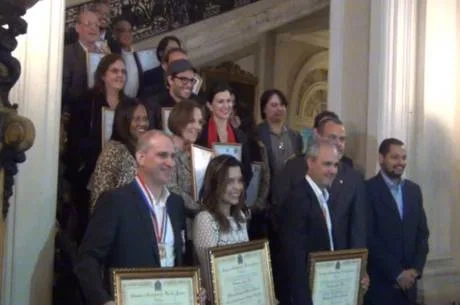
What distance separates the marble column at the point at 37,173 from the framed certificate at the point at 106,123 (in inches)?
20.2

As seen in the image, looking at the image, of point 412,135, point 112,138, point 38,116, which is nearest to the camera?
point 38,116

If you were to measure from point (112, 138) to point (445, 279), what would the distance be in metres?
3.21

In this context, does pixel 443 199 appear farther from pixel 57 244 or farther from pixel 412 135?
pixel 57 244

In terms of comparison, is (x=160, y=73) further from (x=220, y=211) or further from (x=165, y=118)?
(x=220, y=211)

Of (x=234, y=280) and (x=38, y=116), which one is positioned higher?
(x=38, y=116)

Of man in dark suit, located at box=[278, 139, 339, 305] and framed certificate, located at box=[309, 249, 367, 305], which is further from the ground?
man in dark suit, located at box=[278, 139, 339, 305]

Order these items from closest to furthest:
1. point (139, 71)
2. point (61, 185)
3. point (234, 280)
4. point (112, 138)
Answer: point (234, 280), point (112, 138), point (61, 185), point (139, 71)

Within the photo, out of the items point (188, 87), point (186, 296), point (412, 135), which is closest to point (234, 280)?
point (186, 296)

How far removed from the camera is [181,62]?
5.12 m

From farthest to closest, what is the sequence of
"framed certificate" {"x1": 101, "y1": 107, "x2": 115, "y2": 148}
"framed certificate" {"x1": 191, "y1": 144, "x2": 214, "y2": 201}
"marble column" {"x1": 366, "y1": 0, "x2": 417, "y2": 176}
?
"marble column" {"x1": 366, "y1": 0, "x2": 417, "y2": 176}
"framed certificate" {"x1": 101, "y1": 107, "x2": 115, "y2": 148}
"framed certificate" {"x1": 191, "y1": 144, "x2": 214, "y2": 201}

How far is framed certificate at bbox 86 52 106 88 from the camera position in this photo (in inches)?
209

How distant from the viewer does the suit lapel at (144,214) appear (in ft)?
11.8

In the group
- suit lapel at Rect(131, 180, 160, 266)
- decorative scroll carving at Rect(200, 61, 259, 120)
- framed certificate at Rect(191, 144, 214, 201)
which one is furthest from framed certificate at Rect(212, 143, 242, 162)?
decorative scroll carving at Rect(200, 61, 259, 120)

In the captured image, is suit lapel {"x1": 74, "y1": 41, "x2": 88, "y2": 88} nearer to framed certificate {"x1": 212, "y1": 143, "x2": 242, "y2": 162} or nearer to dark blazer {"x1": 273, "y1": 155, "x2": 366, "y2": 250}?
framed certificate {"x1": 212, "y1": 143, "x2": 242, "y2": 162}
